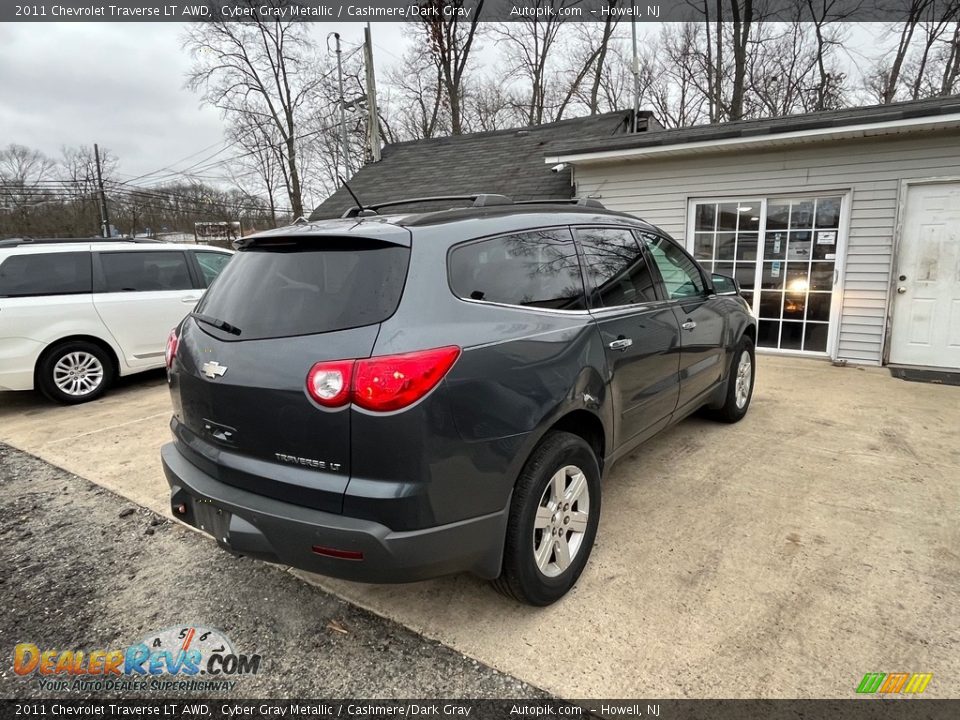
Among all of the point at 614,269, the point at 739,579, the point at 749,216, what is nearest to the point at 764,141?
the point at 749,216

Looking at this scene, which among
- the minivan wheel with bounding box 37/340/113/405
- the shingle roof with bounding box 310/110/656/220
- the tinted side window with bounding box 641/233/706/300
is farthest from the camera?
the shingle roof with bounding box 310/110/656/220

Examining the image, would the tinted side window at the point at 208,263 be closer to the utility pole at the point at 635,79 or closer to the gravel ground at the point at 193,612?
the gravel ground at the point at 193,612

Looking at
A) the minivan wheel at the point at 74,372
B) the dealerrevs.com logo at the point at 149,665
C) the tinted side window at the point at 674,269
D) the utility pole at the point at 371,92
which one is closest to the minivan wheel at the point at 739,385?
the tinted side window at the point at 674,269

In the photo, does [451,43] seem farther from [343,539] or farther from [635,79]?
[343,539]

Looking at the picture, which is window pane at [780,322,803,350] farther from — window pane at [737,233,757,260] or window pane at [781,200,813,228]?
window pane at [781,200,813,228]

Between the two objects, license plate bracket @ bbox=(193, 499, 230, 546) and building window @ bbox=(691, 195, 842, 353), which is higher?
building window @ bbox=(691, 195, 842, 353)

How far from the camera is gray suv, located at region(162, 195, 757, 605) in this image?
178cm

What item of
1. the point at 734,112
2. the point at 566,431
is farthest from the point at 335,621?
the point at 734,112

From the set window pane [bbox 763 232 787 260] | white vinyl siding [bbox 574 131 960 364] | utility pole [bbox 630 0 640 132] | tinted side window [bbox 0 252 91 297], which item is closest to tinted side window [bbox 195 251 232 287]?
tinted side window [bbox 0 252 91 297]

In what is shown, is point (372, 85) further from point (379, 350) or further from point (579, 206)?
point (379, 350)

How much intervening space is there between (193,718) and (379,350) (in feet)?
4.62

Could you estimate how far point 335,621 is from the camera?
228 centimetres

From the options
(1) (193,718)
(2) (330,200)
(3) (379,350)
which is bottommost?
(1) (193,718)

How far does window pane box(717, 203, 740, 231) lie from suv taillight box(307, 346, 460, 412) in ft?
22.8
